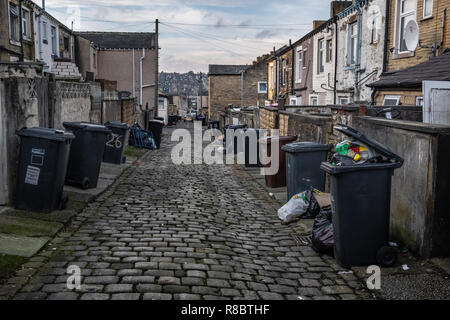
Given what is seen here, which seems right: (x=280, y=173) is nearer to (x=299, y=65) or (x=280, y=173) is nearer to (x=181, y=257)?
(x=181, y=257)

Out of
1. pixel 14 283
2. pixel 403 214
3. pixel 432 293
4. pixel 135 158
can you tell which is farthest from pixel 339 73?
pixel 14 283

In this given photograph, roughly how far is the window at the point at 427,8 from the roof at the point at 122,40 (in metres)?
30.0

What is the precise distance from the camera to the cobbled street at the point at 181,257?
4598 mm

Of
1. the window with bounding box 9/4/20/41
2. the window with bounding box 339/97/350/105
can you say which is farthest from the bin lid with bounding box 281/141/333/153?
the window with bounding box 9/4/20/41

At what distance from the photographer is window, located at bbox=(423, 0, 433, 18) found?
41.0ft

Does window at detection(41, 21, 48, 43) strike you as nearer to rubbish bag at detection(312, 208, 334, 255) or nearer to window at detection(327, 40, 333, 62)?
window at detection(327, 40, 333, 62)

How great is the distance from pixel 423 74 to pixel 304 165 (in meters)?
4.22

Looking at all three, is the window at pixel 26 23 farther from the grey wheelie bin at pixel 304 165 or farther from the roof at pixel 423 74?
the grey wheelie bin at pixel 304 165

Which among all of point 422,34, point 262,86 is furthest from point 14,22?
point 262,86

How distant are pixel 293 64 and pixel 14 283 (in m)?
26.1

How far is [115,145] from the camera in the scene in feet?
45.9

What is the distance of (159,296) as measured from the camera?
4336 mm

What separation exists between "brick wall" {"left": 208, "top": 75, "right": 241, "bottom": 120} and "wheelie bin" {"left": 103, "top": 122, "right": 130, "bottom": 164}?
130 feet

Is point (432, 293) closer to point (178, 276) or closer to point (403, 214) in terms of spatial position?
point (403, 214)
